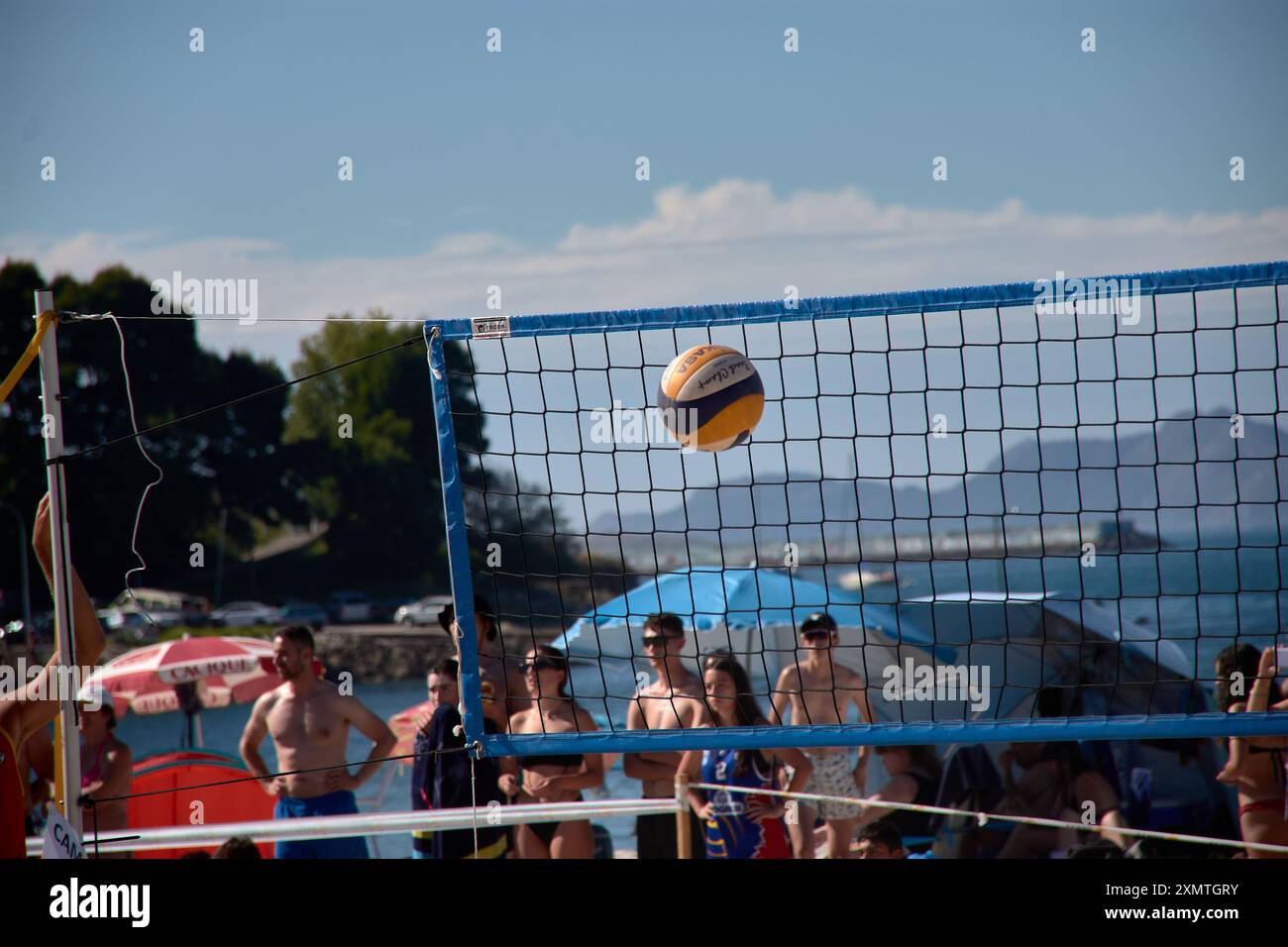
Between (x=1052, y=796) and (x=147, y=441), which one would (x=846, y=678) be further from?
(x=147, y=441)

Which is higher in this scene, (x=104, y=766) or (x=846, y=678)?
(x=846, y=678)

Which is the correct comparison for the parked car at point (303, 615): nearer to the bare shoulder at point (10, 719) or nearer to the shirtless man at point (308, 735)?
the shirtless man at point (308, 735)

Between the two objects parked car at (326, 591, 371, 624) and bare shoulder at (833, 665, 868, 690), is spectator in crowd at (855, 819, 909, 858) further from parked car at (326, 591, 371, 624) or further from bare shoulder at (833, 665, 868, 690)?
parked car at (326, 591, 371, 624)

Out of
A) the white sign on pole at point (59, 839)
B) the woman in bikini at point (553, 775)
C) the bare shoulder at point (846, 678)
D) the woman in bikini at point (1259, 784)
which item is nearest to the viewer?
the white sign on pole at point (59, 839)

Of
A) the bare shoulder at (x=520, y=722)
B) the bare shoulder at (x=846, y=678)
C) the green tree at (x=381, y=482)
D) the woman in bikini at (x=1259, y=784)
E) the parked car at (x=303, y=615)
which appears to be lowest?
the parked car at (x=303, y=615)

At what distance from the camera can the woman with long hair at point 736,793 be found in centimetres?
607

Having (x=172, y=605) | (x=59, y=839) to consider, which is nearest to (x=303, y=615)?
(x=172, y=605)

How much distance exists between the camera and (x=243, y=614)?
6769 cm

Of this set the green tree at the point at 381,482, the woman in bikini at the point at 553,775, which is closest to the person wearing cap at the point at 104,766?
the woman in bikini at the point at 553,775

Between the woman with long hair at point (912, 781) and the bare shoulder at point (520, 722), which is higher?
the bare shoulder at point (520, 722)

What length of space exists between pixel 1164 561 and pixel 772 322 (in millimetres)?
129010

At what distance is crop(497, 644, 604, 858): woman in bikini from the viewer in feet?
19.4

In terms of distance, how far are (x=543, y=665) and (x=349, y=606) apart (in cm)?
7078

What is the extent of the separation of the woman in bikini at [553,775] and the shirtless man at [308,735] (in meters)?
0.81
